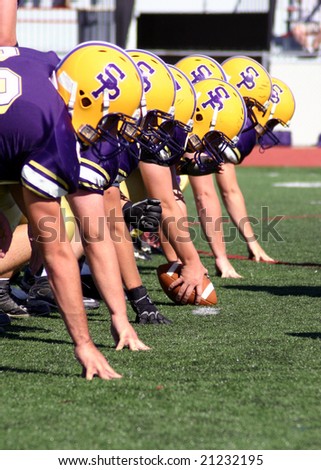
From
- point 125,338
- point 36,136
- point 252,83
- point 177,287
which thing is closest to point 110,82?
point 36,136

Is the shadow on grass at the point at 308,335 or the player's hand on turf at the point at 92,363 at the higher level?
the player's hand on turf at the point at 92,363

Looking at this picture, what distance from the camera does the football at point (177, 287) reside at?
5.95 m

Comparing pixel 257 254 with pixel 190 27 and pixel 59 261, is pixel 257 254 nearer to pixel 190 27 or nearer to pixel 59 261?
pixel 59 261

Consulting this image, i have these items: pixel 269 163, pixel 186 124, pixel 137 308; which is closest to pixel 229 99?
pixel 186 124

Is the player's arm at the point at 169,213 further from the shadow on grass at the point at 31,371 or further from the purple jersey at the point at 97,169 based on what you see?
the shadow on grass at the point at 31,371

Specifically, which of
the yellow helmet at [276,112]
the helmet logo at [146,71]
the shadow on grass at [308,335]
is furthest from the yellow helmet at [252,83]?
the shadow on grass at [308,335]

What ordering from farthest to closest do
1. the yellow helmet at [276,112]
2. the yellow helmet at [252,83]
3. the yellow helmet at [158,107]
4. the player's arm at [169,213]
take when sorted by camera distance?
1. the yellow helmet at [276,112]
2. the yellow helmet at [252,83]
3. the player's arm at [169,213]
4. the yellow helmet at [158,107]

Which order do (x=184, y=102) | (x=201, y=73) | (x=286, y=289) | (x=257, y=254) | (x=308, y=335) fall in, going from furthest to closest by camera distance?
(x=257, y=254) → (x=201, y=73) → (x=286, y=289) → (x=184, y=102) → (x=308, y=335)

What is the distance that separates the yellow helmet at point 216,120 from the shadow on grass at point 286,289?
3.27 ft

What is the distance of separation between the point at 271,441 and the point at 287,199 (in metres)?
10.9

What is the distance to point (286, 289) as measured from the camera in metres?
6.59

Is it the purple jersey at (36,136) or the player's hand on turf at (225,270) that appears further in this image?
the player's hand on turf at (225,270)

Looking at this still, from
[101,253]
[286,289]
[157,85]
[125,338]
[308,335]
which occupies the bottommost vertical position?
[286,289]

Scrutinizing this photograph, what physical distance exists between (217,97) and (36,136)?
7.96 ft
